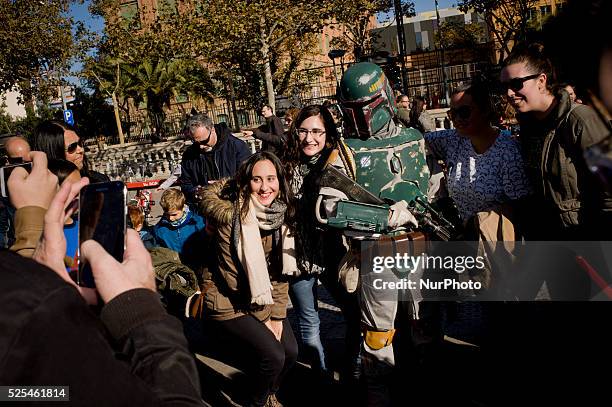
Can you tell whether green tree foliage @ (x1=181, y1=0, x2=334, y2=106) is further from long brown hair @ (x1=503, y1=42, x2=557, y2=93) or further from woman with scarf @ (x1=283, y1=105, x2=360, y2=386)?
long brown hair @ (x1=503, y1=42, x2=557, y2=93)

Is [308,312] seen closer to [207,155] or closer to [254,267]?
[254,267]

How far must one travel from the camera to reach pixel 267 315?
125 inches

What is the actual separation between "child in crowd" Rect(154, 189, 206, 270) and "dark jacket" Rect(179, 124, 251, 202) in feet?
3.11

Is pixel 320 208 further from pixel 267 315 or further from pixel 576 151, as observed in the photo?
pixel 576 151

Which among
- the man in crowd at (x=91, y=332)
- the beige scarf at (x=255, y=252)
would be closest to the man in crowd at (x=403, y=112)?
the beige scarf at (x=255, y=252)

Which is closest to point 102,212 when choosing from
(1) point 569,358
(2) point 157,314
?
(2) point 157,314

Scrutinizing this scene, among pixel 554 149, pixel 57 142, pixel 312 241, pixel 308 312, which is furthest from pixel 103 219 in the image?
pixel 57 142

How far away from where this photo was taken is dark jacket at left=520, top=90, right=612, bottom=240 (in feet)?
8.42

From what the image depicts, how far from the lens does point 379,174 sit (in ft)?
9.76

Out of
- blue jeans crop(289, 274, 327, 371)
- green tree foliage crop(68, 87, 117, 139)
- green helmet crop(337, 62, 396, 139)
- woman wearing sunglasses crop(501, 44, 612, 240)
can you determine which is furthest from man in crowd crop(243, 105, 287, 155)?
green tree foliage crop(68, 87, 117, 139)

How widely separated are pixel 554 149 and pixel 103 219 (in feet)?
7.39

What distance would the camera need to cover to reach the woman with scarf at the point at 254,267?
10.1 ft

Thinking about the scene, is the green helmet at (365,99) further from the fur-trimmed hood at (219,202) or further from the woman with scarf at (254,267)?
the fur-trimmed hood at (219,202)

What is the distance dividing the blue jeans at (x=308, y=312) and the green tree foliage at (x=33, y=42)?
1693cm
